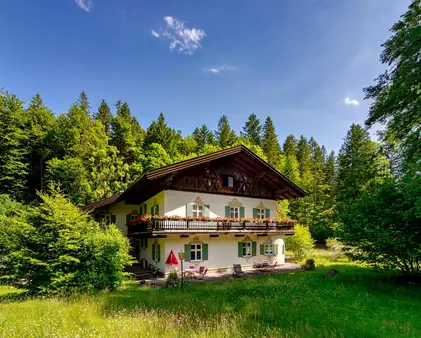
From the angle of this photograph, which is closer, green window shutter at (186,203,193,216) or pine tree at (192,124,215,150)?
green window shutter at (186,203,193,216)

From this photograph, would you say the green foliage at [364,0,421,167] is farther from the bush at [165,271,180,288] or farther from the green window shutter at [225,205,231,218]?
the bush at [165,271,180,288]

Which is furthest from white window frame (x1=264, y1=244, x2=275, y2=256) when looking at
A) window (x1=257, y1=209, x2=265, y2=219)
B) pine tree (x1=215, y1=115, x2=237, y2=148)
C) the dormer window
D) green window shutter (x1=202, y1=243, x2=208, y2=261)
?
pine tree (x1=215, y1=115, x2=237, y2=148)

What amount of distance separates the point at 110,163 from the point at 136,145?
8851 mm

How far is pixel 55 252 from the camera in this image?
425 inches

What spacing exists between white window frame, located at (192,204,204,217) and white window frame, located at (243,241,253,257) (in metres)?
4.99

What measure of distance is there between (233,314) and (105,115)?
4338cm

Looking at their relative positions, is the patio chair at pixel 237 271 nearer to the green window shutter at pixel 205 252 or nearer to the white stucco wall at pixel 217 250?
the white stucco wall at pixel 217 250

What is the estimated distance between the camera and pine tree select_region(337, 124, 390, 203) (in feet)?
93.0

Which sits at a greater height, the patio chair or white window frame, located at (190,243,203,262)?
white window frame, located at (190,243,203,262)

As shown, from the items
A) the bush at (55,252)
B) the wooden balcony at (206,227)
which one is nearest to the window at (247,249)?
the wooden balcony at (206,227)

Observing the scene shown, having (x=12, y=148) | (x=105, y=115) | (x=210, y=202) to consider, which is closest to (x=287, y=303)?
(x=210, y=202)

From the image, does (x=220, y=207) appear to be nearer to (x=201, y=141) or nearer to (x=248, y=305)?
(x=248, y=305)

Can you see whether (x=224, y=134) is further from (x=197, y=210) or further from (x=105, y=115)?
(x=197, y=210)

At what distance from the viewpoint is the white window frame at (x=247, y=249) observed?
21.1 meters
